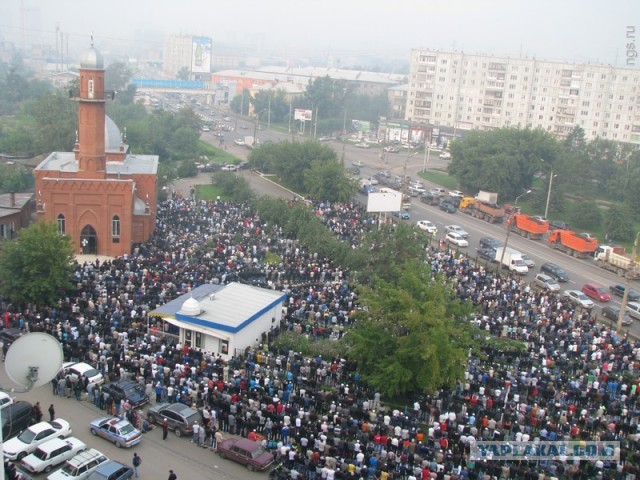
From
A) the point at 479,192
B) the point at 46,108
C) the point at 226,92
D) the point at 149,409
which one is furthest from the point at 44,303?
the point at 226,92

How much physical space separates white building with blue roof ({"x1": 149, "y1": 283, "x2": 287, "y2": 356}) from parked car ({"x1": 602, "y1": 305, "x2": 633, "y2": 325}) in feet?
47.7

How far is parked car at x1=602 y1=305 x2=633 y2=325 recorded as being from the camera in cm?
2923

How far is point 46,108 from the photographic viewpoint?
62.4 meters

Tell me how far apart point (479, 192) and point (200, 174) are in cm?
2250

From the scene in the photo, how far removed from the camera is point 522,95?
84375 mm

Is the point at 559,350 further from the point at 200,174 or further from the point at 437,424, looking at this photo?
the point at 200,174

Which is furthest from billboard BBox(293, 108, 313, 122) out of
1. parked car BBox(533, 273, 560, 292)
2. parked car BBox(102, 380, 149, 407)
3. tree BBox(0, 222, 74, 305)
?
parked car BBox(102, 380, 149, 407)

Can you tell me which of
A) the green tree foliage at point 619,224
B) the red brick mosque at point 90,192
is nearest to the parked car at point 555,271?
the green tree foliage at point 619,224

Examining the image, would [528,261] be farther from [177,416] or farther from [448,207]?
[177,416]

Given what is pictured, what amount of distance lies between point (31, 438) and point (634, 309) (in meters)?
24.4

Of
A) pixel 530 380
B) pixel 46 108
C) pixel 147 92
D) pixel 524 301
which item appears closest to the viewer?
pixel 530 380

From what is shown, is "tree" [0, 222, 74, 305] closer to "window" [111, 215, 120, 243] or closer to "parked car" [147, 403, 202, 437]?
"window" [111, 215, 120, 243]

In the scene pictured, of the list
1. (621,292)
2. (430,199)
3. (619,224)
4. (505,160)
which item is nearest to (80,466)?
(621,292)

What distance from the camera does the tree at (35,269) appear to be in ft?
78.9
